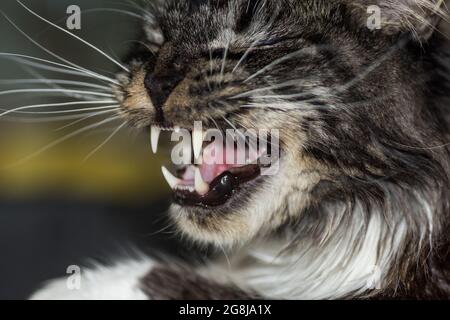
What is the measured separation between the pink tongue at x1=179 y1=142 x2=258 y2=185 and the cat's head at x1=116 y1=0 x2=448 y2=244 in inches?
1.9

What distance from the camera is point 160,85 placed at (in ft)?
3.05

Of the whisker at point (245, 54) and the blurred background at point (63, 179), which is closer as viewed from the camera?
the whisker at point (245, 54)

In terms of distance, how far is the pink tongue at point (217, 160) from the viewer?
100 cm

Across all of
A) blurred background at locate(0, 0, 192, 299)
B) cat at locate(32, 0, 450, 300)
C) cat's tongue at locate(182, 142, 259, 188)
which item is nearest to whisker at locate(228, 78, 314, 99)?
cat at locate(32, 0, 450, 300)

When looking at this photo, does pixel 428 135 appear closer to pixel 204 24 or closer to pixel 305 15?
pixel 305 15

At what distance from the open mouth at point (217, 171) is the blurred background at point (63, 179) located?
1.35 feet

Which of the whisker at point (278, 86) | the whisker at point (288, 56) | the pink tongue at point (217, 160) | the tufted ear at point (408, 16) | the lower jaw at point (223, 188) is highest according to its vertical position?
the tufted ear at point (408, 16)

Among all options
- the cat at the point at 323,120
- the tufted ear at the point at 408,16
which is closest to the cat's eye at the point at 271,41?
the cat at the point at 323,120

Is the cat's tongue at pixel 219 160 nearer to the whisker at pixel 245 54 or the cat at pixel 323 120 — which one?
the cat at pixel 323 120

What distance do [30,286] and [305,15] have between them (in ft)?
2.83

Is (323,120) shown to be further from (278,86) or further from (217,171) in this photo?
(217,171)

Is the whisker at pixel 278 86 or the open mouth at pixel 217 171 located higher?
the whisker at pixel 278 86
